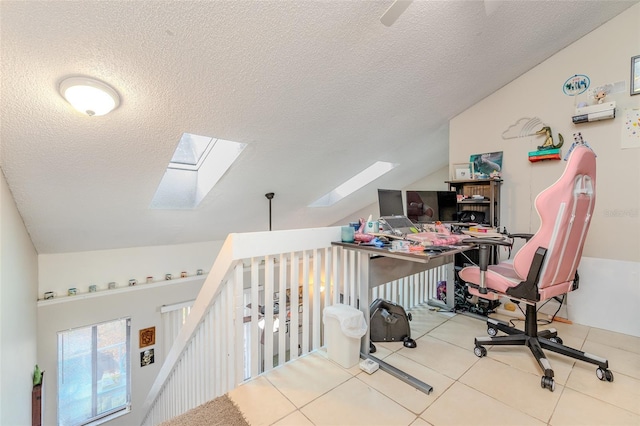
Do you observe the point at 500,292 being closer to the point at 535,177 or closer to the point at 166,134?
the point at 535,177

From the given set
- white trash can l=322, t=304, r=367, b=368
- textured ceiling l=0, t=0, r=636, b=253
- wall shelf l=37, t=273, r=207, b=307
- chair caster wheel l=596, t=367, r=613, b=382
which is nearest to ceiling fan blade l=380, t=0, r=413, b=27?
textured ceiling l=0, t=0, r=636, b=253

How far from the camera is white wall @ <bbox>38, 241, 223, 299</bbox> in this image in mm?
3270

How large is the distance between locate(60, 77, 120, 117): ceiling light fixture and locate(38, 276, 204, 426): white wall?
3011 mm

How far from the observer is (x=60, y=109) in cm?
163

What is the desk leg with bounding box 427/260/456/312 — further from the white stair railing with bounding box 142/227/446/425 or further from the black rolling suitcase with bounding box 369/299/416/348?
the white stair railing with bounding box 142/227/446/425

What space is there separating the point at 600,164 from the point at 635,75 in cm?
76

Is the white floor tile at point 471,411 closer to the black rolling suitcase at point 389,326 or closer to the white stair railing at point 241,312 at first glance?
the black rolling suitcase at point 389,326

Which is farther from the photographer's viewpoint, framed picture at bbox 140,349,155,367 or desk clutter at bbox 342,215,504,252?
framed picture at bbox 140,349,155,367

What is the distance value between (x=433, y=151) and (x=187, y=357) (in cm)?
425

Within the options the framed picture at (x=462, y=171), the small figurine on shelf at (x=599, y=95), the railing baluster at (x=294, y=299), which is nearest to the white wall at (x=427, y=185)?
the framed picture at (x=462, y=171)

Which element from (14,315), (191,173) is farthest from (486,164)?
(14,315)

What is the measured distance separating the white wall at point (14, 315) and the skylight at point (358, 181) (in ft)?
11.0

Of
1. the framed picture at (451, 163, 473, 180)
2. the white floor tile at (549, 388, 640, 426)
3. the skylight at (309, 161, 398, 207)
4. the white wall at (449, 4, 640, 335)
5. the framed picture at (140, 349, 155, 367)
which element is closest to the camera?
the white floor tile at (549, 388, 640, 426)

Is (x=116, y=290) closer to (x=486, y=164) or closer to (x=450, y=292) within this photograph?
(x=450, y=292)
